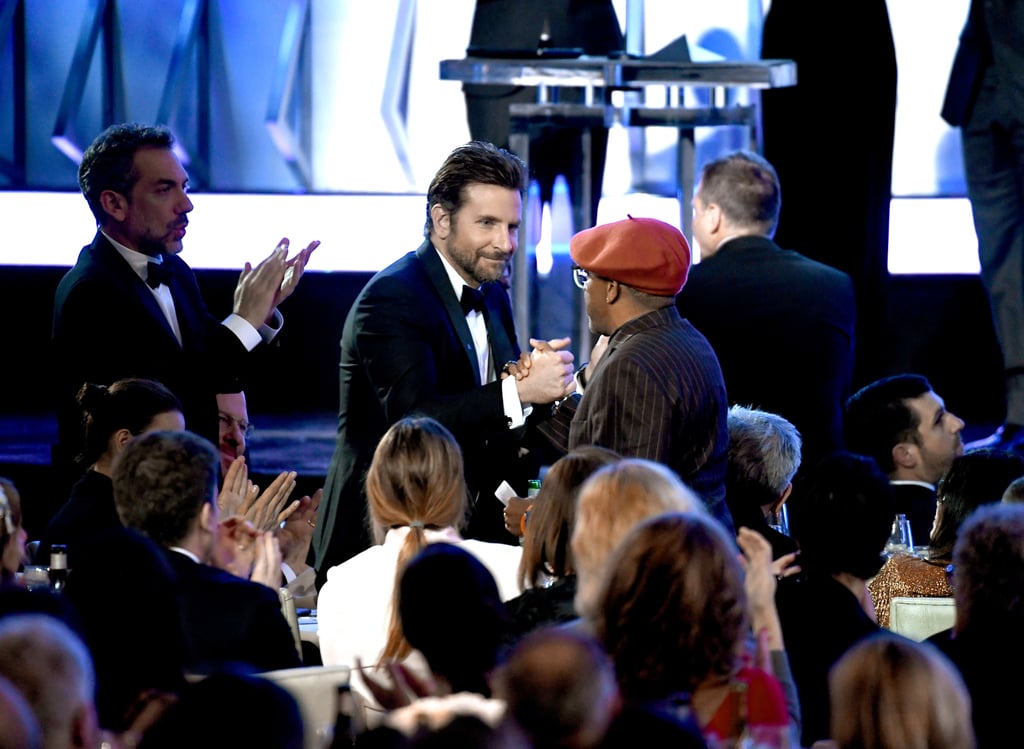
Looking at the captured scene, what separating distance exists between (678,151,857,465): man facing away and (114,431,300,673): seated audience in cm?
224

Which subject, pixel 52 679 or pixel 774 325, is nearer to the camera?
pixel 52 679

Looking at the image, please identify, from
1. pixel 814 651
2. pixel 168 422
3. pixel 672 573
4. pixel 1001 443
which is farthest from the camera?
pixel 1001 443

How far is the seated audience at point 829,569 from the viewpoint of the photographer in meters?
2.95

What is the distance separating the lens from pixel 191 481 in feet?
9.80

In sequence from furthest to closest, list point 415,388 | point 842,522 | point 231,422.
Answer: point 231,422, point 415,388, point 842,522

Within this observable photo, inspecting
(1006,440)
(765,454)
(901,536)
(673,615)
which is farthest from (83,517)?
(1006,440)

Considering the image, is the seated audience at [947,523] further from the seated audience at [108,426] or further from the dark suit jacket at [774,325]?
the seated audience at [108,426]

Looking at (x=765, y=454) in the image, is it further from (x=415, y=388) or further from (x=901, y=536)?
(x=415, y=388)

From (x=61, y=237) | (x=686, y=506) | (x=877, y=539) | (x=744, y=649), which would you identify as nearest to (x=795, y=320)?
(x=877, y=539)

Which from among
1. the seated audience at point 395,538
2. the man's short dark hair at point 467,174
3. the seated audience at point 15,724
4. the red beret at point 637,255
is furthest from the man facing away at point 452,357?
the seated audience at point 15,724

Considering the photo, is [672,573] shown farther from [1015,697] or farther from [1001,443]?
[1001,443]

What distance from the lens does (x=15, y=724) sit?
1.69 metres

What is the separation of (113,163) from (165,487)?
1616 millimetres

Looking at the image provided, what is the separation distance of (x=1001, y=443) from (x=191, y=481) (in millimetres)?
4161
